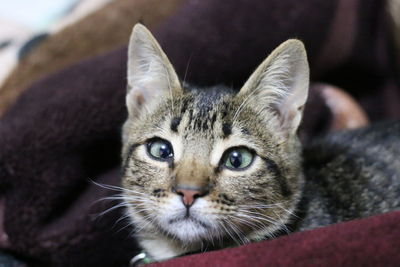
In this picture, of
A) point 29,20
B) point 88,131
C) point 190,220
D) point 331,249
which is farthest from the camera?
point 29,20

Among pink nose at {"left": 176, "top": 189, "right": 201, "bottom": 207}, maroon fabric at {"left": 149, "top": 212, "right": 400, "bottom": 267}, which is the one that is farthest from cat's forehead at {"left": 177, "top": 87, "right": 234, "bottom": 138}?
maroon fabric at {"left": 149, "top": 212, "right": 400, "bottom": 267}

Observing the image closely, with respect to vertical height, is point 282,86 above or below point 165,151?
above

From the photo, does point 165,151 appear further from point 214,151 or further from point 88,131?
point 88,131

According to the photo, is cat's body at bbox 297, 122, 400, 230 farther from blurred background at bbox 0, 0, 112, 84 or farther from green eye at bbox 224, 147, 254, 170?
blurred background at bbox 0, 0, 112, 84

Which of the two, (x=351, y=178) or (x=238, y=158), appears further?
(x=351, y=178)

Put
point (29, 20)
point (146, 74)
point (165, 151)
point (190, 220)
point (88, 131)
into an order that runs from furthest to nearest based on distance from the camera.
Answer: point (29, 20), point (88, 131), point (146, 74), point (165, 151), point (190, 220)

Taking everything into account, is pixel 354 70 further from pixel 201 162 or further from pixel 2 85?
pixel 2 85

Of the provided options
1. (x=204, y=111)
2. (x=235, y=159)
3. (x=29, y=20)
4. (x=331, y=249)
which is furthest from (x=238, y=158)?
(x=29, y=20)
